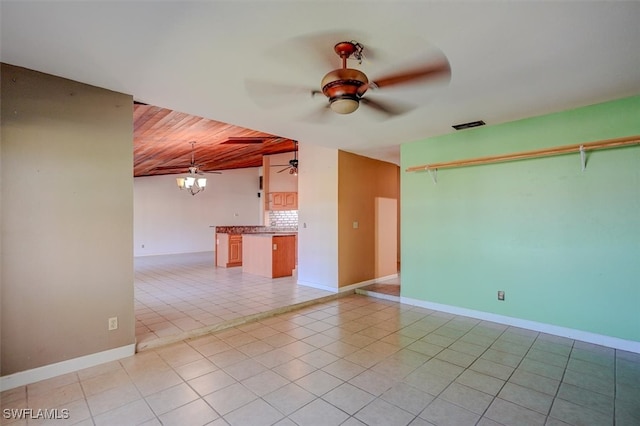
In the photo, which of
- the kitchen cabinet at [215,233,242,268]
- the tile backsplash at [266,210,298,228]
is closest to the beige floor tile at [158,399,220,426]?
the kitchen cabinet at [215,233,242,268]

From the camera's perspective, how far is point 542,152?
3.33m

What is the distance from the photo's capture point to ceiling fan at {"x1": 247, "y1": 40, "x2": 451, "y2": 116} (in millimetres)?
1994

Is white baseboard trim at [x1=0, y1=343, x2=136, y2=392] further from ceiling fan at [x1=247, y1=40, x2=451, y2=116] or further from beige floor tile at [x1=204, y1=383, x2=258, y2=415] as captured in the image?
ceiling fan at [x1=247, y1=40, x2=451, y2=116]

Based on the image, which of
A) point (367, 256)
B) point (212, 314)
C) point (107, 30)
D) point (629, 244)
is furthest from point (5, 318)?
point (629, 244)

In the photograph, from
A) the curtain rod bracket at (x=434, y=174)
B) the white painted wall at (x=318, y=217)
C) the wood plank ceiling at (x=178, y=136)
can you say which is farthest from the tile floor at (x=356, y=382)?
the wood plank ceiling at (x=178, y=136)

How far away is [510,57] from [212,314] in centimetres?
405

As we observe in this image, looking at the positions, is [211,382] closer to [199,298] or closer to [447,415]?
[447,415]

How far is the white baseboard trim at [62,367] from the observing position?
7.57ft

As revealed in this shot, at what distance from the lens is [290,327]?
12.0 feet

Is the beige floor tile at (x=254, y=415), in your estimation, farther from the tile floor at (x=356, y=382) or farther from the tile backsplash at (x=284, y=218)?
the tile backsplash at (x=284, y=218)

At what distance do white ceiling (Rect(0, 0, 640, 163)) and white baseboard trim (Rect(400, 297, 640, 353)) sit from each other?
2384 mm

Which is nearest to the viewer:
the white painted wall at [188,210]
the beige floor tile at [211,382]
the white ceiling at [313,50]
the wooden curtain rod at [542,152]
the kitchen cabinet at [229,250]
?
the white ceiling at [313,50]

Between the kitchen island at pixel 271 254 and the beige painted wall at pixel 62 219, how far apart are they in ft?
11.8

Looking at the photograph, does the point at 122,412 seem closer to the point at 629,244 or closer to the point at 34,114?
the point at 34,114
